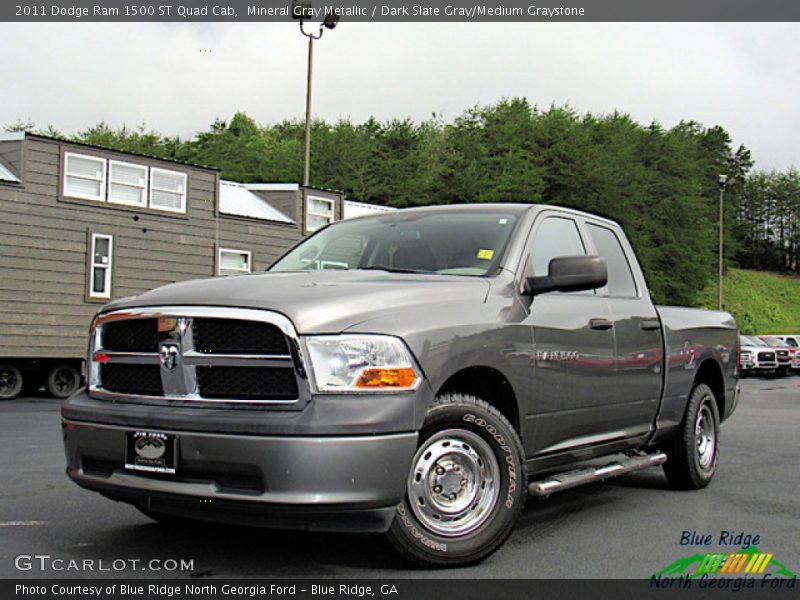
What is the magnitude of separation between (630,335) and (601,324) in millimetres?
450

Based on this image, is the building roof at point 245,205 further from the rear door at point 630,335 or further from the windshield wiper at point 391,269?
the windshield wiper at point 391,269

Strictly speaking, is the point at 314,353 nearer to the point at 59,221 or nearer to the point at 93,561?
the point at 93,561

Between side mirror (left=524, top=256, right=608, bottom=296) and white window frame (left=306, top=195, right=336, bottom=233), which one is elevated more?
white window frame (left=306, top=195, right=336, bottom=233)

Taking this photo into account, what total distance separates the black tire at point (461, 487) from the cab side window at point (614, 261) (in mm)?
1998

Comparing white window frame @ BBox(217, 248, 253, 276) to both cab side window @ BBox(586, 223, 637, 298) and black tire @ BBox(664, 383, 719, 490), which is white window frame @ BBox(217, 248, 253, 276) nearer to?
black tire @ BBox(664, 383, 719, 490)

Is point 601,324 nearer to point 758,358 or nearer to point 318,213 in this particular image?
point 318,213

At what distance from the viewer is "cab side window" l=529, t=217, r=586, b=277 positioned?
5.71 metres

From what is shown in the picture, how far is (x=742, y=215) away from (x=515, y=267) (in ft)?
425

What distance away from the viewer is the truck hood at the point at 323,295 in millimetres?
4336

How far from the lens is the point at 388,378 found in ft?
14.2

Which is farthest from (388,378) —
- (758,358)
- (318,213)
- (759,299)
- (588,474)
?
(759,299)

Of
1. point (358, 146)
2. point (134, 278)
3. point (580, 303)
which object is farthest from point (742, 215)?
point (580, 303)

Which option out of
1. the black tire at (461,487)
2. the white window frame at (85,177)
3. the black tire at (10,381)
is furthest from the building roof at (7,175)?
the black tire at (461,487)

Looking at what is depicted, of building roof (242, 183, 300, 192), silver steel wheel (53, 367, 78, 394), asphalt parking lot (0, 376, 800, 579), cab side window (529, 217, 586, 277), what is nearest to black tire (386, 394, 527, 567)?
asphalt parking lot (0, 376, 800, 579)
